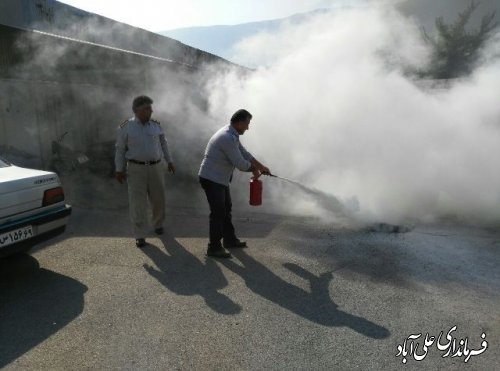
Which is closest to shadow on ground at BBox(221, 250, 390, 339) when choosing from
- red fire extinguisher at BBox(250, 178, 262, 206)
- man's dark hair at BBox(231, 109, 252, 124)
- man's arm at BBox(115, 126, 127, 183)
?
red fire extinguisher at BBox(250, 178, 262, 206)

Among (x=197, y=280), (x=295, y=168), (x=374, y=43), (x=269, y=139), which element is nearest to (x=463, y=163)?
(x=295, y=168)

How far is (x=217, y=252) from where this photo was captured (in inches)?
168

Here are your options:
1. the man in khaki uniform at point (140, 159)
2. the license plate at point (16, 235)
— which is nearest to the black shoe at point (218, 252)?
the man in khaki uniform at point (140, 159)

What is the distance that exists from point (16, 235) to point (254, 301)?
2.15m

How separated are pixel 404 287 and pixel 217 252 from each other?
190cm

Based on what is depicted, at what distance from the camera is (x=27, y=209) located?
3.62m

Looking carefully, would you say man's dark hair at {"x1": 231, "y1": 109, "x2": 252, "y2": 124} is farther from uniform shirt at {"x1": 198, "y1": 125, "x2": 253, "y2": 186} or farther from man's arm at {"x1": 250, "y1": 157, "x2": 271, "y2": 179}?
man's arm at {"x1": 250, "y1": 157, "x2": 271, "y2": 179}

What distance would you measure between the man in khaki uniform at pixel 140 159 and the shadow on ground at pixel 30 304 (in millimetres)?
1103

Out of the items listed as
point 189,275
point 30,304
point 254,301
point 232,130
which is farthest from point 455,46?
point 30,304

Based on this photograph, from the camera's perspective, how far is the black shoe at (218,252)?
4.25 m

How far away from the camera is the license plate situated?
3.32 metres

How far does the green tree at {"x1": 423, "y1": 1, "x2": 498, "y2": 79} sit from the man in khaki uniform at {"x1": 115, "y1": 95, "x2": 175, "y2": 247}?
18631 mm

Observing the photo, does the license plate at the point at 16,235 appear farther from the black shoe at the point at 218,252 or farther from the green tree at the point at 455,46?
the green tree at the point at 455,46

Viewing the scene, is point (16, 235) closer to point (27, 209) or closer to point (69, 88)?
point (27, 209)
